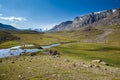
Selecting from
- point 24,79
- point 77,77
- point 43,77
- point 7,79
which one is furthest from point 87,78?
point 7,79

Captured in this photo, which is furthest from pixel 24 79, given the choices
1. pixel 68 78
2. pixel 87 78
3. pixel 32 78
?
pixel 87 78

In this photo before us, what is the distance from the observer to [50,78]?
34.9m

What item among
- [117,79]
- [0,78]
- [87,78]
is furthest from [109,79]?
[0,78]

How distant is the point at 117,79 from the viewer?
35094mm

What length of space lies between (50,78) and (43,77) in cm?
158

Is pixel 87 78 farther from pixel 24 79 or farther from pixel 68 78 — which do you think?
pixel 24 79

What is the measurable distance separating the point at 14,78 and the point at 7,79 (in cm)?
125

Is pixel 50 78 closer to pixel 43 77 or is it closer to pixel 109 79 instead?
pixel 43 77

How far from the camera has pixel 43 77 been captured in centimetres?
3581

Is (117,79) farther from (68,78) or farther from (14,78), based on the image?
(14,78)

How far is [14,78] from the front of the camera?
114 feet

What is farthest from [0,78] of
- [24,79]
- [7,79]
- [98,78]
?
[98,78]

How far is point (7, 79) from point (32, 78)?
4.30 m

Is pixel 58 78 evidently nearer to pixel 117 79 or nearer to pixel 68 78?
pixel 68 78
